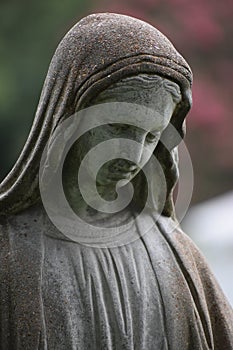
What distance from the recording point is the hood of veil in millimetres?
2584

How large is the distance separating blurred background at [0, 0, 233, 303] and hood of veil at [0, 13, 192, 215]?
4.91 metres

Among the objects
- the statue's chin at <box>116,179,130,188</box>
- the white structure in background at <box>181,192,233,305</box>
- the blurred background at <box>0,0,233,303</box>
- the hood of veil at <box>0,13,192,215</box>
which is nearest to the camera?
the hood of veil at <box>0,13,192,215</box>

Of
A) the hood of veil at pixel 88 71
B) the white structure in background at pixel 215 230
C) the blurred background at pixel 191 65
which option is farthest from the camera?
the blurred background at pixel 191 65

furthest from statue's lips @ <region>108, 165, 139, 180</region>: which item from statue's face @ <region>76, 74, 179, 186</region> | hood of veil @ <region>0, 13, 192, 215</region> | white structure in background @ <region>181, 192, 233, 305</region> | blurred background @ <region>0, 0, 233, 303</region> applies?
blurred background @ <region>0, 0, 233, 303</region>

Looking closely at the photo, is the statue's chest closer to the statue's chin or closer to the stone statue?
the stone statue

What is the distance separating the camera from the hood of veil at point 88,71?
258cm

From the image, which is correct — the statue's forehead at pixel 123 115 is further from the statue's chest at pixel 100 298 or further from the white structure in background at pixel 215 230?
the white structure in background at pixel 215 230

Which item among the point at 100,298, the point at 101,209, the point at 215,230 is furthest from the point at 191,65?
the point at 100,298

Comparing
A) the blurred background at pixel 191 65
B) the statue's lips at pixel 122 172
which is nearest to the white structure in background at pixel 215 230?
the blurred background at pixel 191 65

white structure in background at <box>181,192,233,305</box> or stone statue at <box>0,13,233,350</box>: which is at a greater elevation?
white structure in background at <box>181,192,233,305</box>

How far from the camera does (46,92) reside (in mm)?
2668

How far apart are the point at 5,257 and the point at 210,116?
580 cm

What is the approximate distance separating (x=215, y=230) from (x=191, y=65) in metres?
1.36

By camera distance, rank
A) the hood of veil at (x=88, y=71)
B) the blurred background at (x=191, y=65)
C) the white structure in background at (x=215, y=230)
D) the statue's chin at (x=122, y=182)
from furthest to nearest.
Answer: the blurred background at (x=191, y=65) < the white structure in background at (x=215, y=230) < the statue's chin at (x=122, y=182) < the hood of veil at (x=88, y=71)
